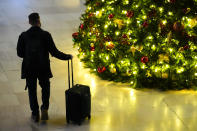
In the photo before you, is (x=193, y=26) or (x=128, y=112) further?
(x=193, y=26)

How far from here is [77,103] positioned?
6.72m

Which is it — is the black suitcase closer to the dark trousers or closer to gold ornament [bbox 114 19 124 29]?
the dark trousers

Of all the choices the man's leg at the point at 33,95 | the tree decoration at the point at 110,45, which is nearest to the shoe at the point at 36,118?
the man's leg at the point at 33,95

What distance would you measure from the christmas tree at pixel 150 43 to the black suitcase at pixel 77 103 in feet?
5.57

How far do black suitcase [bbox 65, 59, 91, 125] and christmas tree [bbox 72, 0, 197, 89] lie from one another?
1697mm

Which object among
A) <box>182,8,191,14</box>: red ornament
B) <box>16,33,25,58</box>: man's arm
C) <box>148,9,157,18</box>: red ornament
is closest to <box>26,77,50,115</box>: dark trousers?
<box>16,33,25,58</box>: man's arm

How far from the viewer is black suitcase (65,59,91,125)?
6672mm

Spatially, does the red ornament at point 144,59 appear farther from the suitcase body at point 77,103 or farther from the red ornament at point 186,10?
the suitcase body at point 77,103

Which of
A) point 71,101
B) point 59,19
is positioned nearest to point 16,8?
point 59,19

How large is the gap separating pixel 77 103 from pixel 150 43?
6.94 feet

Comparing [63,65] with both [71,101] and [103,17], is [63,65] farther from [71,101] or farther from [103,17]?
[71,101]

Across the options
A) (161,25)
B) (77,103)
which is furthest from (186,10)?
(77,103)

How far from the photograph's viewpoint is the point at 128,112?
7.41 meters

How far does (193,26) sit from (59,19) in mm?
5098
